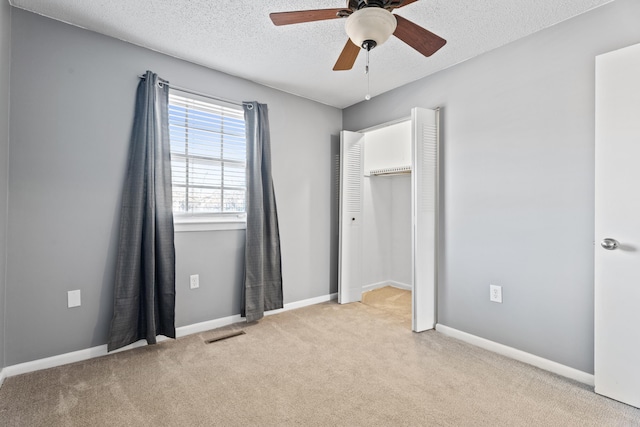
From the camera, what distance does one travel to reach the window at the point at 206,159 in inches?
113

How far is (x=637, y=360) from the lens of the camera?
71.1 inches

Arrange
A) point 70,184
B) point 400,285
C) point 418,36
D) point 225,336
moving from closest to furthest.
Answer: point 418,36 → point 70,184 → point 225,336 → point 400,285

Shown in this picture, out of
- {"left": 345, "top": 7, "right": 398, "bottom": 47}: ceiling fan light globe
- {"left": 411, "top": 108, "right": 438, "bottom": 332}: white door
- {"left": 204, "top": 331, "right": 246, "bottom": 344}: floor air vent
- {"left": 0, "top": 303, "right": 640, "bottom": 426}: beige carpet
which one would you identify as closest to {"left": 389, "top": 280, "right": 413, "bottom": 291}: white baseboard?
{"left": 411, "top": 108, "right": 438, "bottom": 332}: white door

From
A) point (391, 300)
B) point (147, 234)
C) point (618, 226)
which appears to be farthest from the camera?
point (391, 300)

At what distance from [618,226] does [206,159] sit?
10.4 ft

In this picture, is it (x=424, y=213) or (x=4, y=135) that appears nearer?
(x=4, y=135)

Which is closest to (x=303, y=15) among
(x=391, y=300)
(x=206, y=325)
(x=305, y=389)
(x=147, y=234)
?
(x=147, y=234)

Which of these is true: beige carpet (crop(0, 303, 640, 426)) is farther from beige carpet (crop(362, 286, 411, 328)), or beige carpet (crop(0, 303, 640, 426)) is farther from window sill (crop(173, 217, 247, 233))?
window sill (crop(173, 217, 247, 233))

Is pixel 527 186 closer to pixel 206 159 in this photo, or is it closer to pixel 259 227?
pixel 259 227

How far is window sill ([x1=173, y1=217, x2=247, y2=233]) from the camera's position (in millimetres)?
2820

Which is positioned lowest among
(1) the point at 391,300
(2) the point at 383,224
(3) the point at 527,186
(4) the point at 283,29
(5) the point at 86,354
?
(1) the point at 391,300

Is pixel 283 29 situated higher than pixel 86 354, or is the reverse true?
pixel 283 29

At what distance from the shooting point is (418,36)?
1.72m

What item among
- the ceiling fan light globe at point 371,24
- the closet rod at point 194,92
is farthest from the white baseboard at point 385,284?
the ceiling fan light globe at point 371,24
